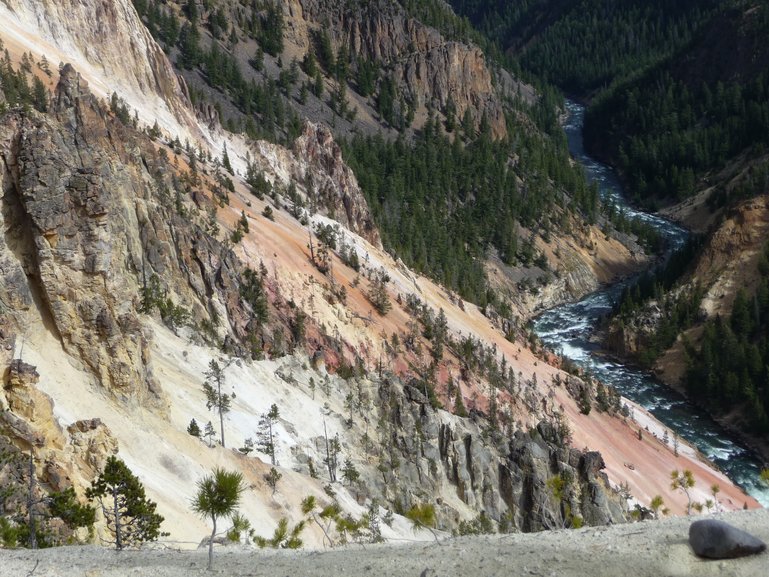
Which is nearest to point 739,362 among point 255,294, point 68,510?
point 255,294

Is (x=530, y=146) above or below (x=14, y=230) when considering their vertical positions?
above

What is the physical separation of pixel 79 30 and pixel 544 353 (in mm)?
44260

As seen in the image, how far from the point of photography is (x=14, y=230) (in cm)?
2447

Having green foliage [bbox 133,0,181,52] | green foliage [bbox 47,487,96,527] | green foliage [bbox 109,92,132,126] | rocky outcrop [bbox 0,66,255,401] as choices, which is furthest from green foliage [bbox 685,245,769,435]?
green foliage [bbox 133,0,181,52]

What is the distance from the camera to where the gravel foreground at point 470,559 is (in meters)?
14.6

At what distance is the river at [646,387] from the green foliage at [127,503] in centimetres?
4895

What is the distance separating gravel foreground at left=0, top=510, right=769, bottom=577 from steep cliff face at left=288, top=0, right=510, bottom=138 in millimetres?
116140

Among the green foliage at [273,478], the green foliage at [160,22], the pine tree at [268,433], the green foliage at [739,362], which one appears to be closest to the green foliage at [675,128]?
the green foliage at [739,362]

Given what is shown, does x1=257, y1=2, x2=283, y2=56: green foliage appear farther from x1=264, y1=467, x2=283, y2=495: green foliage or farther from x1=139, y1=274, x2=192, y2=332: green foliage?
x1=264, y1=467, x2=283, y2=495: green foliage

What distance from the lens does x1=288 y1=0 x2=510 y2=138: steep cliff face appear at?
130m

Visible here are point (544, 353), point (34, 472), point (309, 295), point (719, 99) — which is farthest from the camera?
point (719, 99)

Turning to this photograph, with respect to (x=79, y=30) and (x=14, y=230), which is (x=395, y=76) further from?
(x=14, y=230)

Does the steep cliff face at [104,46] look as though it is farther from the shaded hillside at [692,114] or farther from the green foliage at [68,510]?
the shaded hillside at [692,114]

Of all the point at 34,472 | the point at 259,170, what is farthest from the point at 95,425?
the point at 259,170
